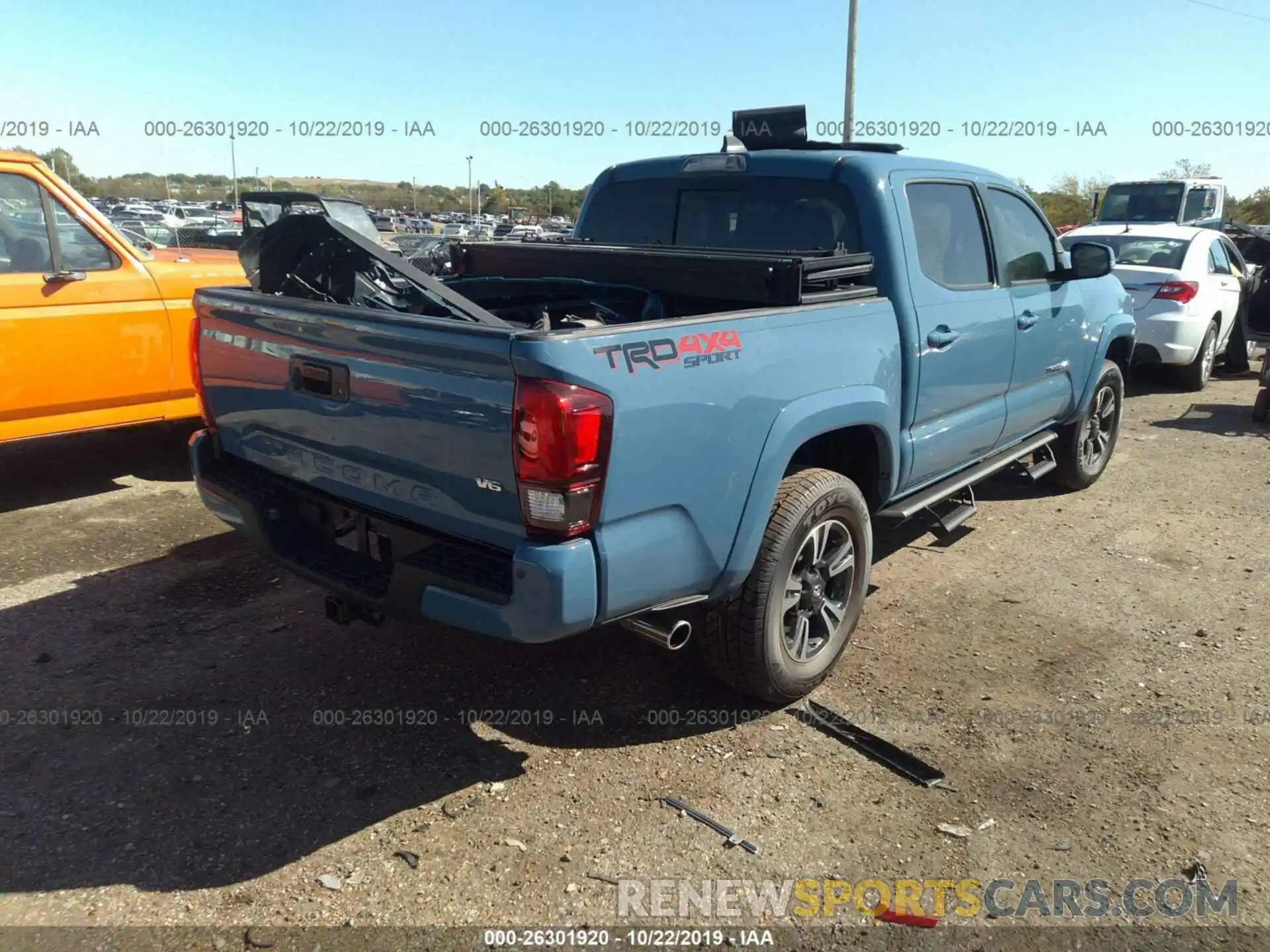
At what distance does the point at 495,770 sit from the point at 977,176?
11.8 ft

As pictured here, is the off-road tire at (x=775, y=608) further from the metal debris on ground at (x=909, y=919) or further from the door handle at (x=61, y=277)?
the door handle at (x=61, y=277)

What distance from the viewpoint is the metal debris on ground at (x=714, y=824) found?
2.79m

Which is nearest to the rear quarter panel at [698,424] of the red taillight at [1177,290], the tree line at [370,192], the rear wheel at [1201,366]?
the red taillight at [1177,290]

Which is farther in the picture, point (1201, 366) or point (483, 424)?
point (1201, 366)

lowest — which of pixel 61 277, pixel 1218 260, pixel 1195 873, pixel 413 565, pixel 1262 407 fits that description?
pixel 1195 873

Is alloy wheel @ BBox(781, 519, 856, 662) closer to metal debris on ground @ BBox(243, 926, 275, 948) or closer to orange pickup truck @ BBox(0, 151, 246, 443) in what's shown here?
metal debris on ground @ BBox(243, 926, 275, 948)

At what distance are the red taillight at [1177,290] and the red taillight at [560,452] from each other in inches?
345

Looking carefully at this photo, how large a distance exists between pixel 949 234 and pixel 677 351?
2.21 meters

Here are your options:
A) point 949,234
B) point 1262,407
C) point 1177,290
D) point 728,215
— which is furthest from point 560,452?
point 1177,290

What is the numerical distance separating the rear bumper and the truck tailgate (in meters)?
0.06

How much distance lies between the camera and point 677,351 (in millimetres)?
2686

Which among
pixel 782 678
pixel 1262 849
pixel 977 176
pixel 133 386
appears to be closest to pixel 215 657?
pixel 782 678

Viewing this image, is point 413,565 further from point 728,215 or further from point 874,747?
point 728,215

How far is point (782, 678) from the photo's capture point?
3377 millimetres
